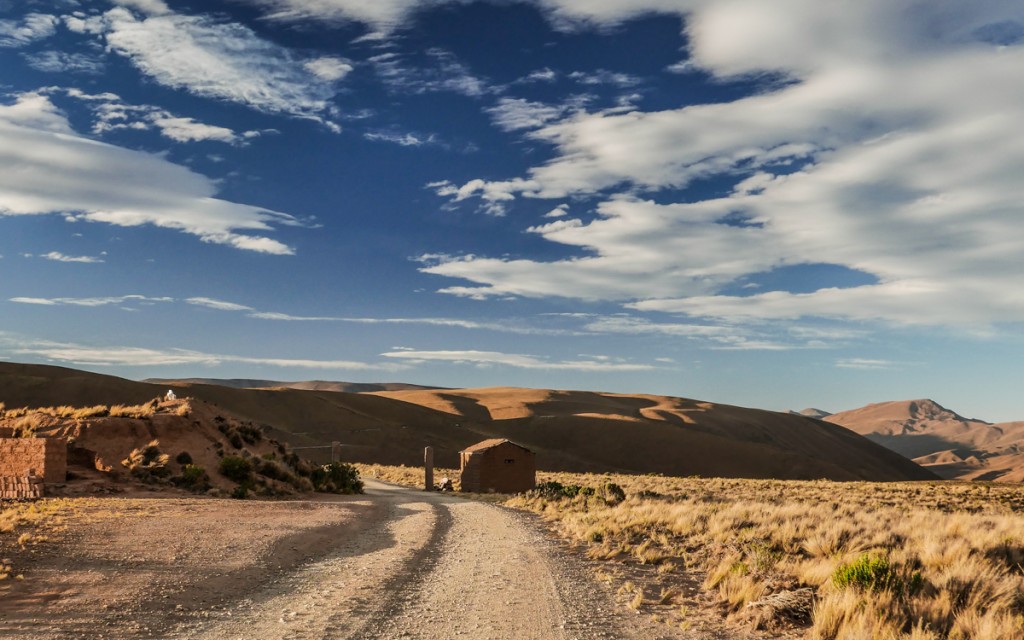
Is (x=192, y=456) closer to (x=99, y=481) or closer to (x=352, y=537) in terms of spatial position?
(x=99, y=481)

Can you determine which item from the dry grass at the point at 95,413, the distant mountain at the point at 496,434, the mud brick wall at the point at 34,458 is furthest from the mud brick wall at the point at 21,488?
the distant mountain at the point at 496,434

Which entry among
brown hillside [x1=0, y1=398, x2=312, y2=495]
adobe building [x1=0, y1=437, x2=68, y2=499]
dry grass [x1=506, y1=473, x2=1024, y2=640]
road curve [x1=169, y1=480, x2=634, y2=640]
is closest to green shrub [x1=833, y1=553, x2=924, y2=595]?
dry grass [x1=506, y1=473, x2=1024, y2=640]

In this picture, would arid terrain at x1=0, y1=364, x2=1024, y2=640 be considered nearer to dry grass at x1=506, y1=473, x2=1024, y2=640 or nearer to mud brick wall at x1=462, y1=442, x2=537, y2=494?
dry grass at x1=506, y1=473, x2=1024, y2=640

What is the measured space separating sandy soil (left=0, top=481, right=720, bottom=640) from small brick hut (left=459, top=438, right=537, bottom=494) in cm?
2536

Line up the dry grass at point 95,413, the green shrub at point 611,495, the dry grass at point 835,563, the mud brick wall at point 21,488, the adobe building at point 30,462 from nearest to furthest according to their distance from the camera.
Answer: the dry grass at point 835,563 < the mud brick wall at point 21,488 < the adobe building at point 30,462 < the green shrub at point 611,495 < the dry grass at point 95,413

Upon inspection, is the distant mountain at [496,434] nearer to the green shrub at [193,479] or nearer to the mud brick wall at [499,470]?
the mud brick wall at [499,470]

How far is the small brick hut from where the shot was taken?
150 feet

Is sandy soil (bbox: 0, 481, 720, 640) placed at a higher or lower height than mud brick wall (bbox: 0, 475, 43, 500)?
higher

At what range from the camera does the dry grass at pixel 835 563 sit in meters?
9.73

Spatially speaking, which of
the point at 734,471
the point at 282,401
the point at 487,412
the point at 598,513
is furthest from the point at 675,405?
the point at 598,513

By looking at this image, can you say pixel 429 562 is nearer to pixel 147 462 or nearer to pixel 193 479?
pixel 193 479

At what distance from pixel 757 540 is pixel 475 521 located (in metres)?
9.95

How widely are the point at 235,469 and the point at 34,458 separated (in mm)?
8183

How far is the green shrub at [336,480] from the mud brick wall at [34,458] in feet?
44.2
